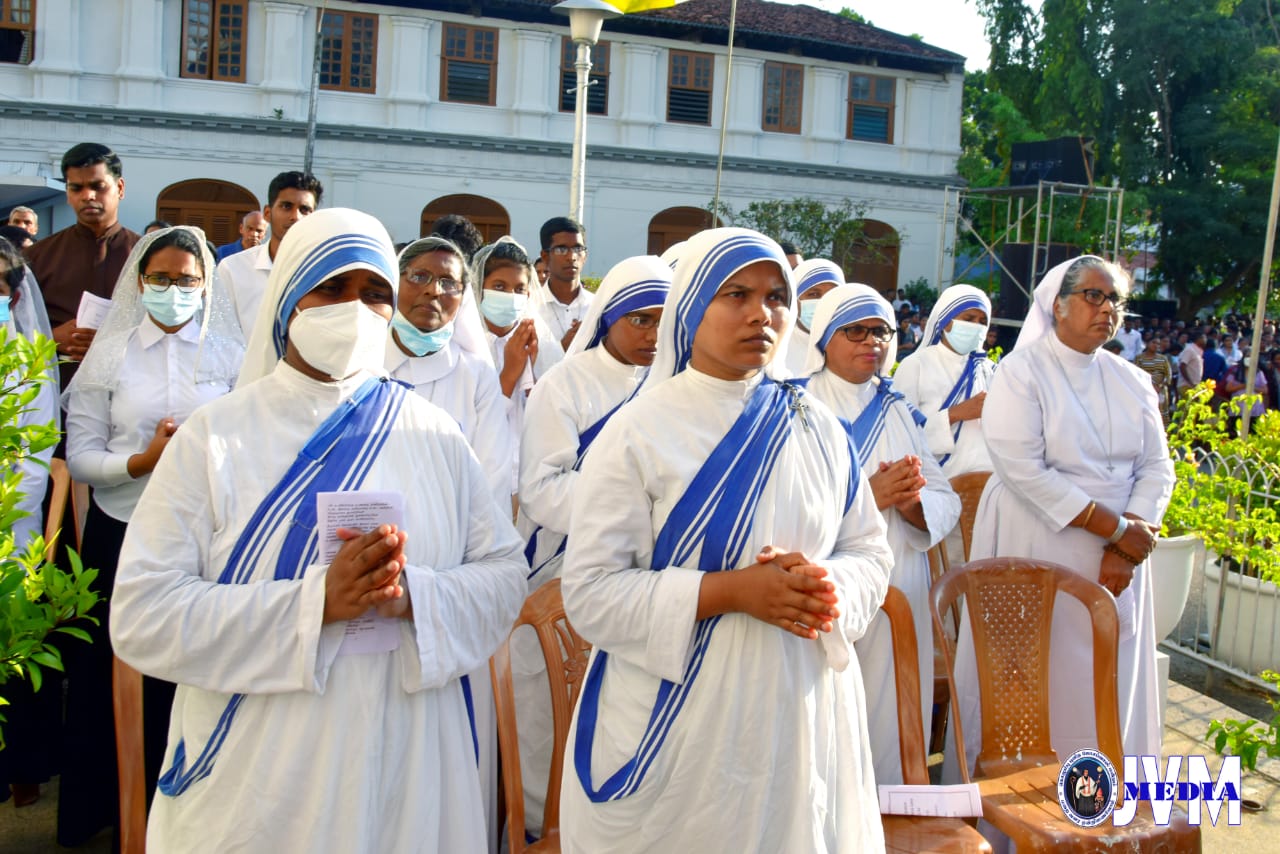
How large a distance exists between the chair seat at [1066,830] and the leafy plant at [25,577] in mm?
2562

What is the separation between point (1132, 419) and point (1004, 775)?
153 cm

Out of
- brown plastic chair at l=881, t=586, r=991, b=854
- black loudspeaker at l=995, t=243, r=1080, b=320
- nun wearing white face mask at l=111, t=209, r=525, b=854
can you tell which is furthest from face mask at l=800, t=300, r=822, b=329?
black loudspeaker at l=995, t=243, r=1080, b=320

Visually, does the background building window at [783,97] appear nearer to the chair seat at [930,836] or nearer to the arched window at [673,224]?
the arched window at [673,224]

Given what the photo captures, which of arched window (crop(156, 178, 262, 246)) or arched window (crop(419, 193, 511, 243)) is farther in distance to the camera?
arched window (crop(419, 193, 511, 243))

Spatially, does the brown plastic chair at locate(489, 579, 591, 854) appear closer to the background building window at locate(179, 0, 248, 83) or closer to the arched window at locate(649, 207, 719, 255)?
the background building window at locate(179, 0, 248, 83)

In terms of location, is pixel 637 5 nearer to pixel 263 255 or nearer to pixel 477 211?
pixel 263 255

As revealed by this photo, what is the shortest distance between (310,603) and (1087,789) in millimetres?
2334

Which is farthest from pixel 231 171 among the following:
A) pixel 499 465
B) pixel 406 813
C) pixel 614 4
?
pixel 406 813

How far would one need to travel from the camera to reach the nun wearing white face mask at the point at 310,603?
2.26 m

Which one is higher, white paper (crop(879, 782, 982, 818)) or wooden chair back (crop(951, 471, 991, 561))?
wooden chair back (crop(951, 471, 991, 561))

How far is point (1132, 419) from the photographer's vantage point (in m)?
4.32

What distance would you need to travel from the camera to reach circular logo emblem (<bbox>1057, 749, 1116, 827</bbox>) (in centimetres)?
323

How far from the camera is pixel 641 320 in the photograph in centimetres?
404

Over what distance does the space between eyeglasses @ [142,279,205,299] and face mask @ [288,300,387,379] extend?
161 centimetres
